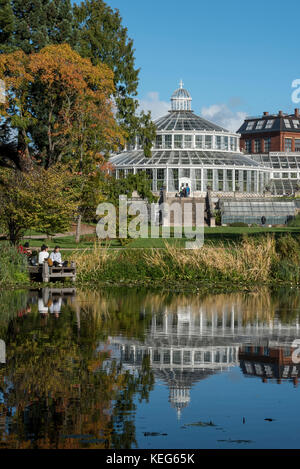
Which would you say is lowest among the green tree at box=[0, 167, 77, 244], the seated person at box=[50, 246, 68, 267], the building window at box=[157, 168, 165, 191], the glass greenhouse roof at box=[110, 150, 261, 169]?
the seated person at box=[50, 246, 68, 267]

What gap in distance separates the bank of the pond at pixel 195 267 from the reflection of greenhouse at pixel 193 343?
7.02m

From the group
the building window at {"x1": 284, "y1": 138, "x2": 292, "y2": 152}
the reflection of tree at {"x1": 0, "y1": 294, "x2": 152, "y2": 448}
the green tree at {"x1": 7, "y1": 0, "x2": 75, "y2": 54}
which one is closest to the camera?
the reflection of tree at {"x1": 0, "y1": 294, "x2": 152, "y2": 448}

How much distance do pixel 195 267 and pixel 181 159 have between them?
55254 mm

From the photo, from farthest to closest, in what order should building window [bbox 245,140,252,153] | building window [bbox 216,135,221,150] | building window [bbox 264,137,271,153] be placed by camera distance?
1. building window [bbox 245,140,252,153]
2. building window [bbox 264,137,271,153]
3. building window [bbox 216,135,221,150]

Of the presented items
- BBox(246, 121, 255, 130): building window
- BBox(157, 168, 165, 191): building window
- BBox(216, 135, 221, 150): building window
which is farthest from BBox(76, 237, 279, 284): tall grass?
BBox(246, 121, 255, 130): building window

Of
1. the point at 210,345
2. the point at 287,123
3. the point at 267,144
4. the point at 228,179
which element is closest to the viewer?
the point at 210,345

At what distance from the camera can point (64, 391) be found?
1108cm

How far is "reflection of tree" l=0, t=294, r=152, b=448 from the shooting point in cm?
913

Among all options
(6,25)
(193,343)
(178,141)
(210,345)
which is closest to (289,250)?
(193,343)

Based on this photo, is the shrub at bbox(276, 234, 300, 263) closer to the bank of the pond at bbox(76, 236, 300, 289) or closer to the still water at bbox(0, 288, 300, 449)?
the bank of the pond at bbox(76, 236, 300, 289)

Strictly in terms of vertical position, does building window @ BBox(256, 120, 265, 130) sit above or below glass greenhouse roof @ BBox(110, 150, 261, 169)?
above

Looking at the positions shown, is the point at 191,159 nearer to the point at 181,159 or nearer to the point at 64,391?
the point at 181,159

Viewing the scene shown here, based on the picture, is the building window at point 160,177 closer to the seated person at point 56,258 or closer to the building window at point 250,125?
the building window at point 250,125

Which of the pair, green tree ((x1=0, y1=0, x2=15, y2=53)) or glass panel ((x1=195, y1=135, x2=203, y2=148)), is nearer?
green tree ((x1=0, y1=0, x2=15, y2=53))
